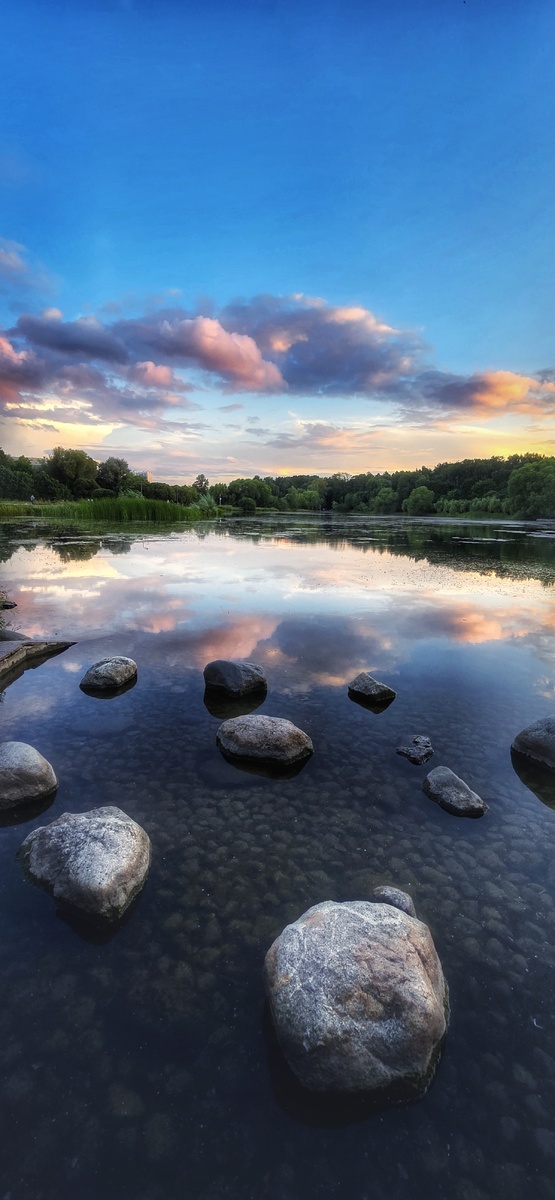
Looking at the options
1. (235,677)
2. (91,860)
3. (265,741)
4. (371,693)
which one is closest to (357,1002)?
(91,860)

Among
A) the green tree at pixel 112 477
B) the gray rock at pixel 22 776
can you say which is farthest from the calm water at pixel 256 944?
the green tree at pixel 112 477

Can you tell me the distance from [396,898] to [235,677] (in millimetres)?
6464

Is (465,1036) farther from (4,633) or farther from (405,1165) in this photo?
(4,633)

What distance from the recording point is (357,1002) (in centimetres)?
395

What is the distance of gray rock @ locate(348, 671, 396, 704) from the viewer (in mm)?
10836

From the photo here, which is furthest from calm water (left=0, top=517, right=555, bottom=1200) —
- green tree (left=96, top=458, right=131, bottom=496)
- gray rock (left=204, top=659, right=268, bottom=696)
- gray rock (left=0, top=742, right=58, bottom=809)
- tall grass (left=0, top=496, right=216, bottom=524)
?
green tree (left=96, top=458, right=131, bottom=496)

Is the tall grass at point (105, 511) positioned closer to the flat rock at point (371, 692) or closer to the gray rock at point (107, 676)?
the gray rock at point (107, 676)

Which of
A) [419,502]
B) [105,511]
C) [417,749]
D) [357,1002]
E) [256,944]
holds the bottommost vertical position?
[256,944]

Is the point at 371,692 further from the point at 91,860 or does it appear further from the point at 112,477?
the point at 112,477

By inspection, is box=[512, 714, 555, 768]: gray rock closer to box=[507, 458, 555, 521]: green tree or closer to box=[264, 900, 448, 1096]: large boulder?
box=[264, 900, 448, 1096]: large boulder

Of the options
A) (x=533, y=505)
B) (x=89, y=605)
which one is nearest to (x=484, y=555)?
(x=89, y=605)

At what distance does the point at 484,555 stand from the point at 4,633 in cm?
3949

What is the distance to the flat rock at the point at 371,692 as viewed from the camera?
426 inches

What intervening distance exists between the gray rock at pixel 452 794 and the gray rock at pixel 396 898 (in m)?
2.14
